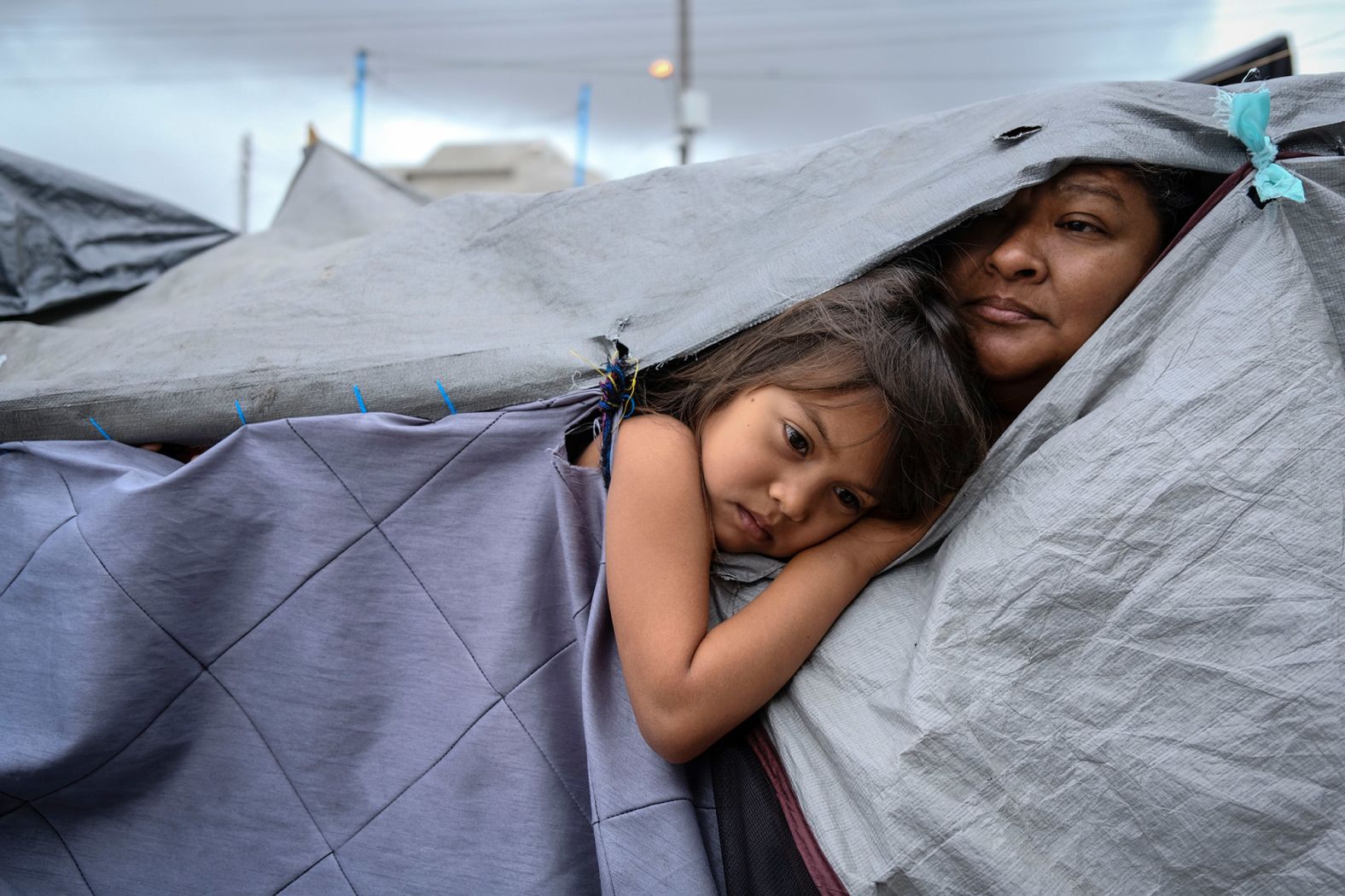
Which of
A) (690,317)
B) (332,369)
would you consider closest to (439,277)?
(332,369)

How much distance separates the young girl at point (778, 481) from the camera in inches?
38.0

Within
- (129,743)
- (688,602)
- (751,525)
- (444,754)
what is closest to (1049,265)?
(751,525)

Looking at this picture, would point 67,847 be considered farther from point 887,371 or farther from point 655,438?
point 887,371

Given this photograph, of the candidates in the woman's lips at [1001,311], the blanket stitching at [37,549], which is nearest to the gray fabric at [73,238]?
the blanket stitching at [37,549]

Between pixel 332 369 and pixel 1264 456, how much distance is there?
1.10 m

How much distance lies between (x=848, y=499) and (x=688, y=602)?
0.77ft

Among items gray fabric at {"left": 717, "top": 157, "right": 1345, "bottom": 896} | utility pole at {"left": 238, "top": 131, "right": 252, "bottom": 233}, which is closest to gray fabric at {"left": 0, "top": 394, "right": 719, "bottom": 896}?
gray fabric at {"left": 717, "top": 157, "right": 1345, "bottom": 896}

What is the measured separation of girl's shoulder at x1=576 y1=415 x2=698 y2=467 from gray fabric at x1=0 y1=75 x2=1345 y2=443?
94 mm

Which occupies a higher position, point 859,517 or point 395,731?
point 859,517

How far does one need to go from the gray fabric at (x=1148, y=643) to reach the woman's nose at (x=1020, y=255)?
176 mm

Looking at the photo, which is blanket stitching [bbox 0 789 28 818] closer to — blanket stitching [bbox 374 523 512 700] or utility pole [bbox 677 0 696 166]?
blanket stitching [bbox 374 523 512 700]

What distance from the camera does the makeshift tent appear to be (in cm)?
79

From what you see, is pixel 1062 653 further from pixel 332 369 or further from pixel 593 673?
pixel 332 369

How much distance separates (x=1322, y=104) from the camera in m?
1.07
